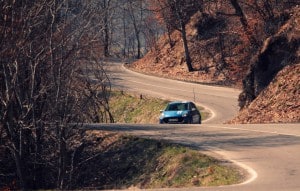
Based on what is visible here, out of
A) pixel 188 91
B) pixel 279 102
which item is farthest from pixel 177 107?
pixel 188 91

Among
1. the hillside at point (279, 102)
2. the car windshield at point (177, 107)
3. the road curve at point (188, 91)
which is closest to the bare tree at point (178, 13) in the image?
the road curve at point (188, 91)

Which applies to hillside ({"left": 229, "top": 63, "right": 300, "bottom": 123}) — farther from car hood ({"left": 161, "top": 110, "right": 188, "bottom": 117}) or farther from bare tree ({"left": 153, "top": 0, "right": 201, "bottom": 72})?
bare tree ({"left": 153, "top": 0, "right": 201, "bottom": 72})

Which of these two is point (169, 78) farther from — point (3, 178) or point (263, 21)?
point (3, 178)

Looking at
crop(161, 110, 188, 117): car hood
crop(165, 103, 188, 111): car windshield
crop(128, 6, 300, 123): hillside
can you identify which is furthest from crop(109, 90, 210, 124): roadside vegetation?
crop(161, 110, 188, 117): car hood

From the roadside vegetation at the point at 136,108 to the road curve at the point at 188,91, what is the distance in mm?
1426

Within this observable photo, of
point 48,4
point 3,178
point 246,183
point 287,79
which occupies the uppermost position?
point 48,4

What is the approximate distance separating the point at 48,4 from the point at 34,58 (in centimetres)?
196

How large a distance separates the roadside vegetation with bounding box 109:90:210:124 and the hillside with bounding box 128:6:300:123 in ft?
22.8

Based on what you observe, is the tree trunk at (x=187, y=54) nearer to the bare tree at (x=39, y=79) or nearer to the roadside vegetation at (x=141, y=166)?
the roadside vegetation at (x=141, y=166)

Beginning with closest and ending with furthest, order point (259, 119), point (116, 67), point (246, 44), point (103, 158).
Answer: point (103, 158)
point (259, 119)
point (246, 44)
point (116, 67)

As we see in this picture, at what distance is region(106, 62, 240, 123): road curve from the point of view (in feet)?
149

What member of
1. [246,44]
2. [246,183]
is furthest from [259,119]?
[246,44]

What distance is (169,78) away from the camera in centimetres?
6269

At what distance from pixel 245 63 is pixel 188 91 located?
20.8 feet
